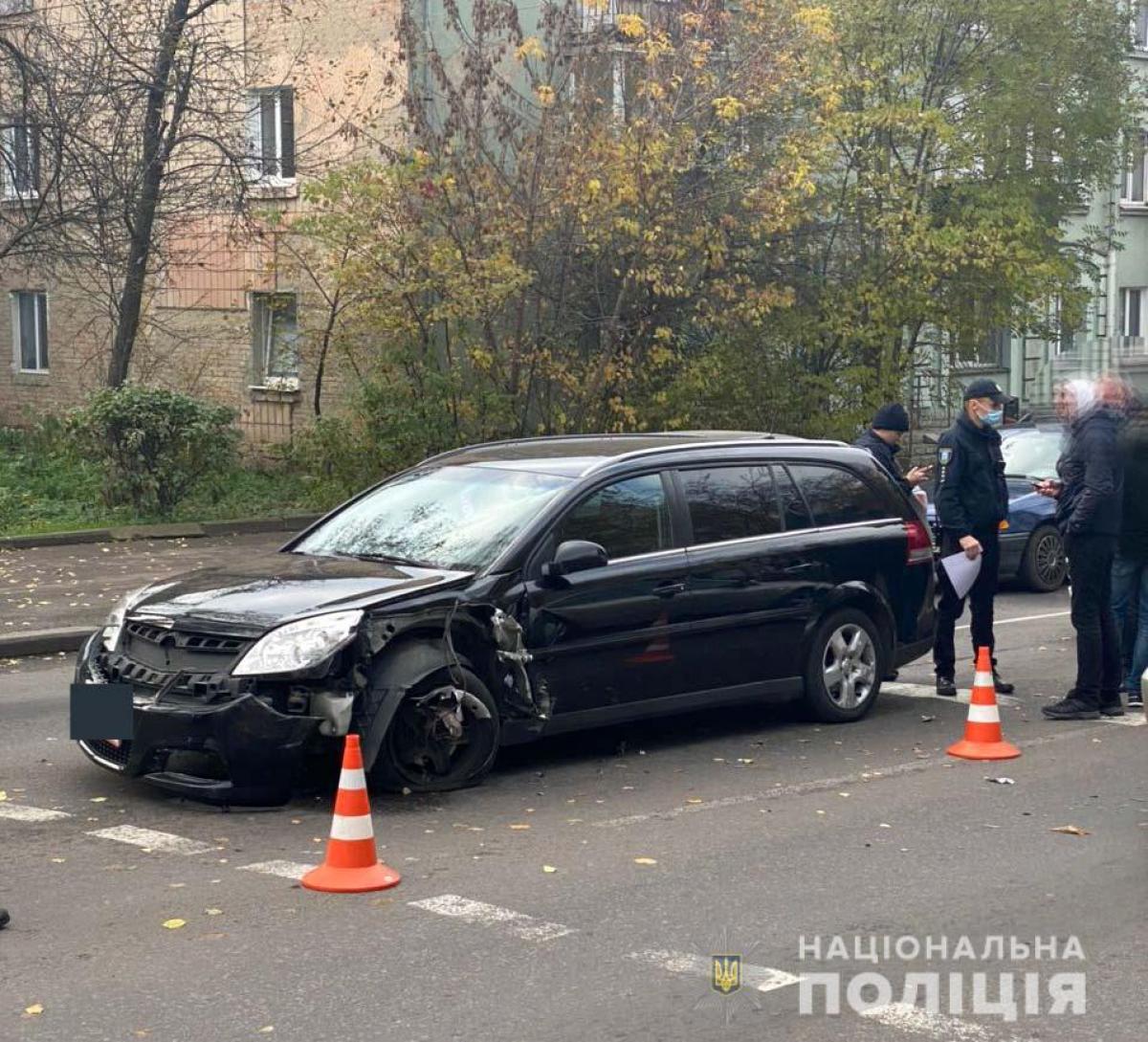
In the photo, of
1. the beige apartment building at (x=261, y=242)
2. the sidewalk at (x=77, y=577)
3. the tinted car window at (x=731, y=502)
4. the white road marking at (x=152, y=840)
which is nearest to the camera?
the white road marking at (x=152, y=840)

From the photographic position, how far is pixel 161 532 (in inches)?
766

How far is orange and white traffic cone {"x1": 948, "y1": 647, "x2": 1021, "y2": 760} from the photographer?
916 centimetres

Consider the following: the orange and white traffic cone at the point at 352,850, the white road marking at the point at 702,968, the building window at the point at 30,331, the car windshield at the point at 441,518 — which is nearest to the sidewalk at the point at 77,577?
the car windshield at the point at 441,518

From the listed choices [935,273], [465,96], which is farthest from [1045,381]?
[465,96]

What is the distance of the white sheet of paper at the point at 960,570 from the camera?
10.9 meters

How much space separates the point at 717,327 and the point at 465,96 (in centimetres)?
395

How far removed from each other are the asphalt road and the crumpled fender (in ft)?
1.11

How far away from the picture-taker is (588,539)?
8891mm

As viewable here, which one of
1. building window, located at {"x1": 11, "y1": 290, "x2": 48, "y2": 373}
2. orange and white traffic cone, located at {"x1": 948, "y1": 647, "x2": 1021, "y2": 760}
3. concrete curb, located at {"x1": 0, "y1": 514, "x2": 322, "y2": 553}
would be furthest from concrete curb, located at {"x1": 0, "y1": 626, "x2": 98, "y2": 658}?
building window, located at {"x1": 11, "y1": 290, "x2": 48, "y2": 373}

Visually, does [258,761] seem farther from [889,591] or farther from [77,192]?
[77,192]

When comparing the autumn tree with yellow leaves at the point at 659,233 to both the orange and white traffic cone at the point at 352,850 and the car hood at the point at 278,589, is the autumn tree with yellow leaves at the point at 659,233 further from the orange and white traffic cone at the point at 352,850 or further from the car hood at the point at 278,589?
the orange and white traffic cone at the point at 352,850

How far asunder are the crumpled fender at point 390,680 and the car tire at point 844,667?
2635 millimetres

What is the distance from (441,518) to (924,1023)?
14.7 feet

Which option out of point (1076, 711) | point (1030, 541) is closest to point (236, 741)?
point (1076, 711)
